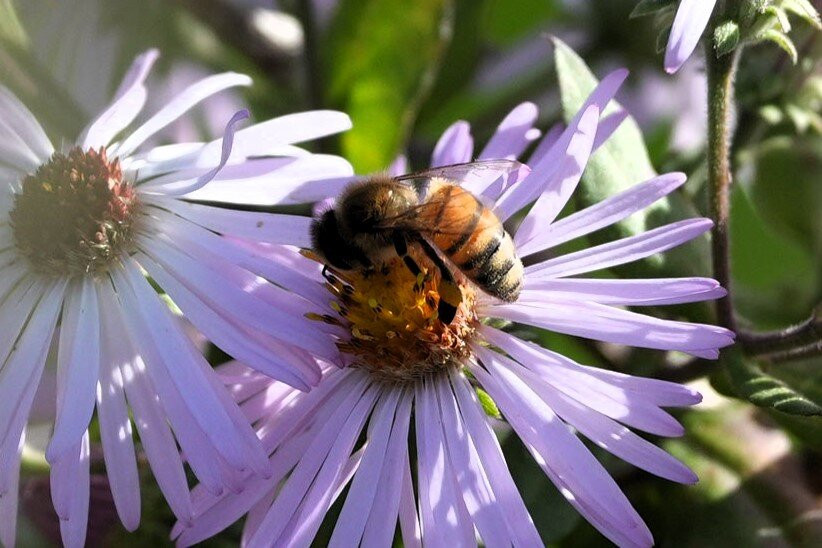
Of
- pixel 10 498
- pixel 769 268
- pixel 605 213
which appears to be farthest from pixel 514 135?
pixel 769 268

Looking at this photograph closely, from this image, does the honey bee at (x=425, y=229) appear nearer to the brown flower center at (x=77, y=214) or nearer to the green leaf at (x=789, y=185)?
the brown flower center at (x=77, y=214)

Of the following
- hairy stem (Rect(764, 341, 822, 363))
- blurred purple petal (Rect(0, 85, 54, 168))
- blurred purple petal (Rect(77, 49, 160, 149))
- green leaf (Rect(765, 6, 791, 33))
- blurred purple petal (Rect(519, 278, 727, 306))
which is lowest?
hairy stem (Rect(764, 341, 822, 363))

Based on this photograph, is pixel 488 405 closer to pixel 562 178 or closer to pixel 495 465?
pixel 495 465

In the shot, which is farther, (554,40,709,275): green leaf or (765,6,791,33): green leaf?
(554,40,709,275): green leaf

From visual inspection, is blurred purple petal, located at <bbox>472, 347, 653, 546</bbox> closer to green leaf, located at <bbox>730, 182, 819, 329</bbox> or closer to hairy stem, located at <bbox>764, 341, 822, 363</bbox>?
hairy stem, located at <bbox>764, 341, 822, 363</bbox>

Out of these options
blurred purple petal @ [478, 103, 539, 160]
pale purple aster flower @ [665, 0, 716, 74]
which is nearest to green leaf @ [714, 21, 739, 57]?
pale purple aster flower @ [665, 0, 716, 74]

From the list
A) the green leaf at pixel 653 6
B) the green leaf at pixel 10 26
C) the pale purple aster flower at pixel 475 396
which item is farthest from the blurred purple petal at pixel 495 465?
the green leaf at pixel 10 26

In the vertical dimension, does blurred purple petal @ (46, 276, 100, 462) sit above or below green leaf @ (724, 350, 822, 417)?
above
